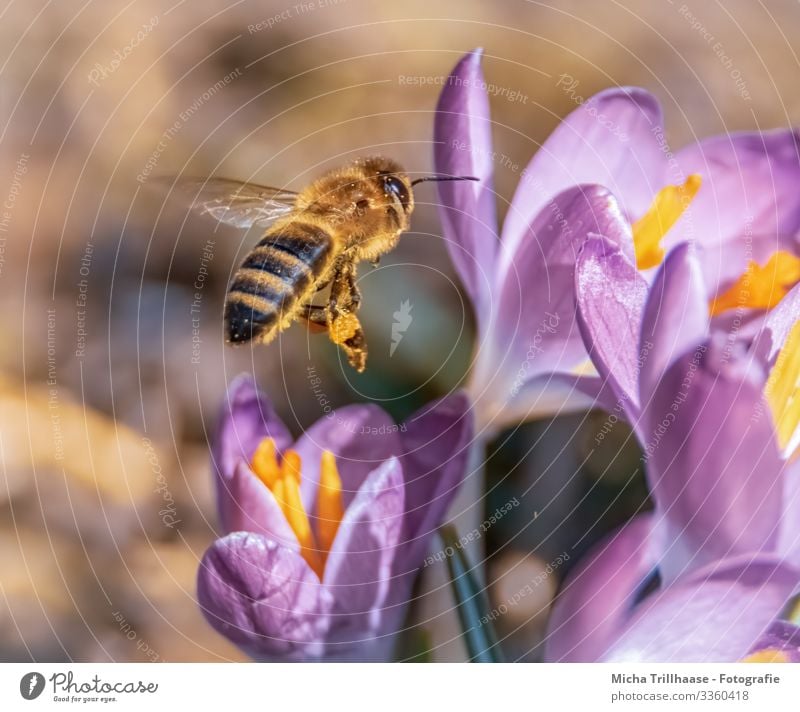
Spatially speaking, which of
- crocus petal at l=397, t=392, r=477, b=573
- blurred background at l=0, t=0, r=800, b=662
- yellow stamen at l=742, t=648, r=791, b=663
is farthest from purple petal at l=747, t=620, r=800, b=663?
crocus petal at l=397, t=392, r=477, b=573

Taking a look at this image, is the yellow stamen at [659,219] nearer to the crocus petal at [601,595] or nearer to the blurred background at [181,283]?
the blurred background at [181,283]

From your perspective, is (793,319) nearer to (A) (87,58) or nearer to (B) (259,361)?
(B) (259,361)

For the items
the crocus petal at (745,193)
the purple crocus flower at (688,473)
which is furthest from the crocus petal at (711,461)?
the crocus petal at (745,193)

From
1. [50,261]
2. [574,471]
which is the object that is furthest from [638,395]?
[50,261]

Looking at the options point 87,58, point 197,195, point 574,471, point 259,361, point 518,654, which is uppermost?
point 87,58

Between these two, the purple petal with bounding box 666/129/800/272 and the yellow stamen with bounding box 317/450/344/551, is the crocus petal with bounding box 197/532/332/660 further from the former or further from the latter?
the purple petal with bounding box 666/129/800/272
